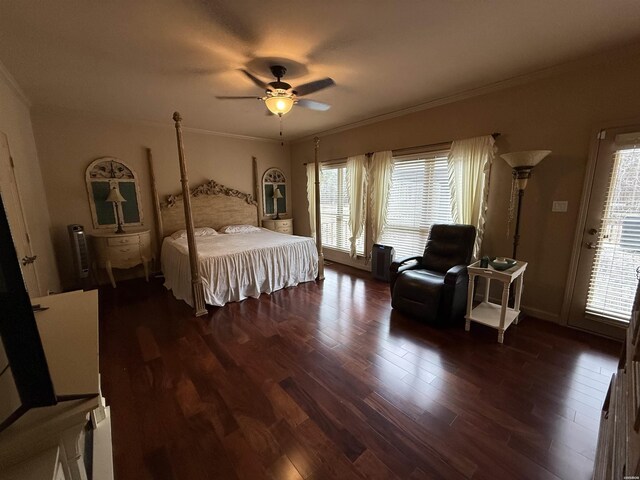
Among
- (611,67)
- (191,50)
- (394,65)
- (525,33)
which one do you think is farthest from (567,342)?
(191,50)

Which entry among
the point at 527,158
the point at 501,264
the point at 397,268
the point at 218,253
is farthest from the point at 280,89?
the point at 501,264

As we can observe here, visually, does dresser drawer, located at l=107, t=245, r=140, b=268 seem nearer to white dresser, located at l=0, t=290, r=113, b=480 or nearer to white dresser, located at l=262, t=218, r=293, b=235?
white dresser, located at l=262, t=218, r=293, b=235

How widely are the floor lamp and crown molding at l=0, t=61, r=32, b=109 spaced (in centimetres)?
467

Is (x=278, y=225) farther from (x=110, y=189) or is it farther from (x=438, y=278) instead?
(x=438, y=278)

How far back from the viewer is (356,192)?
4461mm

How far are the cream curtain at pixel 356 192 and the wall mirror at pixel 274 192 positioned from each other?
1748 mm

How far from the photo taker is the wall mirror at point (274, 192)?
18.3 ft

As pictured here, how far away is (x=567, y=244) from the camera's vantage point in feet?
8.55

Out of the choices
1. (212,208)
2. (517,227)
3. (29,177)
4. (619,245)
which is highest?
(29,177)

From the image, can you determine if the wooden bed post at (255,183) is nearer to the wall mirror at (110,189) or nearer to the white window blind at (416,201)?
the wall mirror at (110,189)

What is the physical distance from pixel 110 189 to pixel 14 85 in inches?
58.3

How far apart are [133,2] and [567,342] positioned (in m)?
4.23

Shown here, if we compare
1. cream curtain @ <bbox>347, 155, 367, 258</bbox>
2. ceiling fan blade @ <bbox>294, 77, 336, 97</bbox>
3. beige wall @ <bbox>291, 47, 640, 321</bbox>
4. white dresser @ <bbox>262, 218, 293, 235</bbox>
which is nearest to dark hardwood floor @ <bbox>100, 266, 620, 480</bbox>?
beige wall @ <bbox>291, 47, 640, 321</bbox>

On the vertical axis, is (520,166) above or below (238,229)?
above
